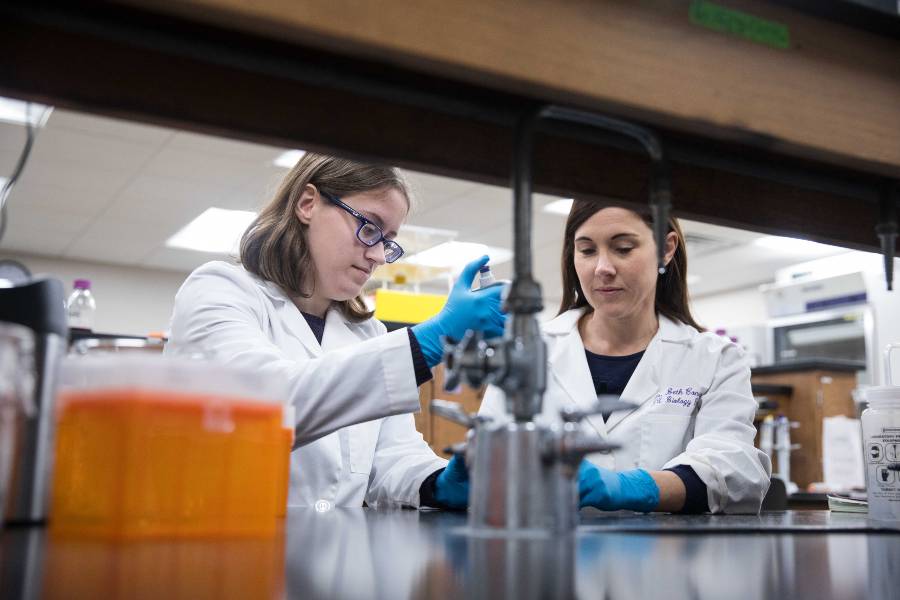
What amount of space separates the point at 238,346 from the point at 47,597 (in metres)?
0.95

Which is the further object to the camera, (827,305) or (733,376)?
(827,305)

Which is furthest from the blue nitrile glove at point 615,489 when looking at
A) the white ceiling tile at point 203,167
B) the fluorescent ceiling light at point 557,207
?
the fluorescent ceiling light at point 557,207

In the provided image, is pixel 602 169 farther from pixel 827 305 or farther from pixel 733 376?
pixel 827 305

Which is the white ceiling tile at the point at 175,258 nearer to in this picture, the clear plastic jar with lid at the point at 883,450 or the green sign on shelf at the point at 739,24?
the clear plastic jar with lid at the point at 883,450

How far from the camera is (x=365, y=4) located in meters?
0.59

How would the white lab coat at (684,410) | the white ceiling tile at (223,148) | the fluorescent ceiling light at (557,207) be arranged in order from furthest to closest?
the fluorescent ceiling light at (557,207) < the white ceiling tile at (223,148) < the white lab coat at (684,410)

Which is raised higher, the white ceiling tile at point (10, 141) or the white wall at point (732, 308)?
the white ceiling tile at point (10, 141)

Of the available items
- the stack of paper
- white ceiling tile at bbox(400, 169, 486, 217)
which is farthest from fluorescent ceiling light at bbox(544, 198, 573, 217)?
the stack of paper

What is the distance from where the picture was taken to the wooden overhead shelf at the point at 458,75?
2.02 feet

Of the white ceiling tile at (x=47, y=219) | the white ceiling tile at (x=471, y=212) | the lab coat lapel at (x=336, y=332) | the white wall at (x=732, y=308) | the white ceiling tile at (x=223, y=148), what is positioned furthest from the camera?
the white wall at (x=732, y=308)

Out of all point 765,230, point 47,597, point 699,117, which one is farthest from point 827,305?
point 47,597

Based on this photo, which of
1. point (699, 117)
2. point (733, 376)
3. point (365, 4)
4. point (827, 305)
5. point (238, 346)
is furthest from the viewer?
point (827, 305)

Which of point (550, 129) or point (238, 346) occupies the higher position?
point (550, 129)

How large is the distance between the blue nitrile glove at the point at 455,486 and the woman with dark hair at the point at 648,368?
0.32 m
